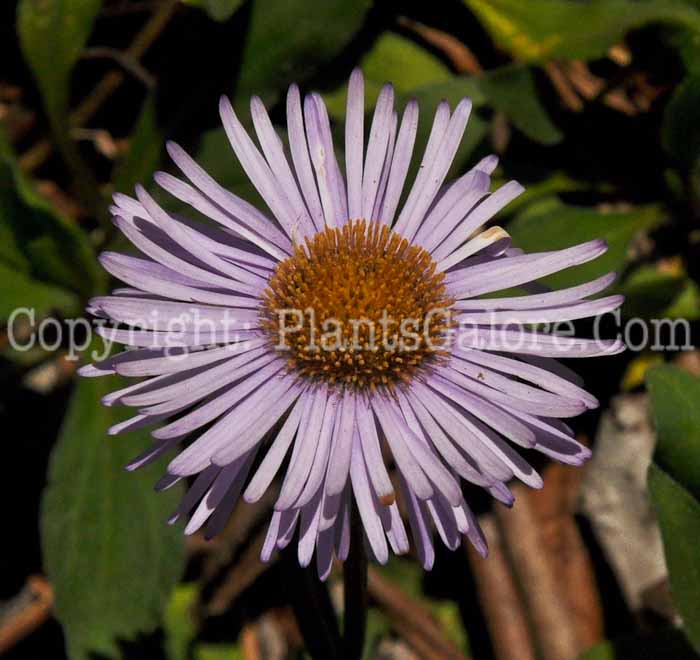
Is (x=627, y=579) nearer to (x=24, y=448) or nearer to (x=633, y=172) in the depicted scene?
(x=633, y=172)

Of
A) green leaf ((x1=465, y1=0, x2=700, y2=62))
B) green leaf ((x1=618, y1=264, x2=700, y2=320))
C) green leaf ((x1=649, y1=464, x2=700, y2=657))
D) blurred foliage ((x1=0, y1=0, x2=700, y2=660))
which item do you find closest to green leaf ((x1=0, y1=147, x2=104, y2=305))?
blurred foliage ((x1=0, y1=0, x2=700, y2=660))

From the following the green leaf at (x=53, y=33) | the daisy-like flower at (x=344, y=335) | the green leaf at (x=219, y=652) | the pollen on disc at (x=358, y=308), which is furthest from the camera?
the green leaf at (x=219, y=652)

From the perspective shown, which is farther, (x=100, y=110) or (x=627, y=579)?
(x=100, y=110)

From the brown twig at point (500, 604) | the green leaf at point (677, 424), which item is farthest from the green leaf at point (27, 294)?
the green leaf at point (677, 424)

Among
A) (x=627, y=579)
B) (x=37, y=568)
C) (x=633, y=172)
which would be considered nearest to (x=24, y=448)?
(x=37, y=568)

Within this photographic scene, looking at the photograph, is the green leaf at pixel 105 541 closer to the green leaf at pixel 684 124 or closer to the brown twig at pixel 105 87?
the brown twig at pixel 105 87

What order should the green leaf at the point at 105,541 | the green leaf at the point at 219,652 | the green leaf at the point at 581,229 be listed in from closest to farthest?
the green leaf at the point at 105,541 < the green leaf at the point at 581,229 < the green leaf at the point at 219,652
